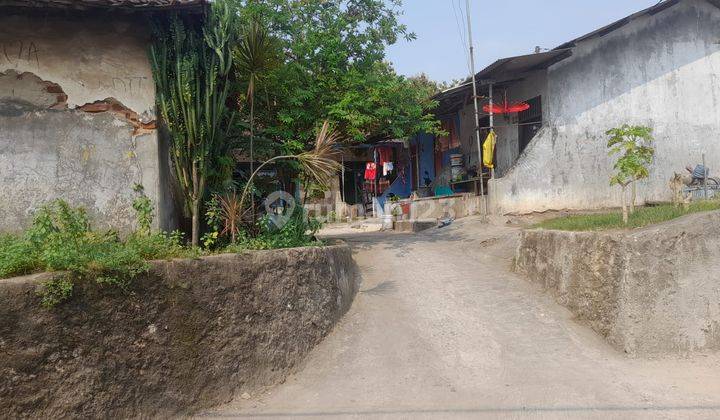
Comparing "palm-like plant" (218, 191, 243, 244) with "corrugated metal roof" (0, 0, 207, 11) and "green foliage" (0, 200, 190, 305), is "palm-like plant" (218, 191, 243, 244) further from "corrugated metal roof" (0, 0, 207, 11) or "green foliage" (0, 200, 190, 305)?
"corrugated metal roof" (0, 0, 207, 11)

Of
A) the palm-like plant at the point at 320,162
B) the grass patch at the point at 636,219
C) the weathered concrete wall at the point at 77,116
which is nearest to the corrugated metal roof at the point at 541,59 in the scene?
the grass patch at the point at 636,219

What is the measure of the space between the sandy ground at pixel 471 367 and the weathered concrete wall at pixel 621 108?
16.9ft

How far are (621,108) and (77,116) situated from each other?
468 inches

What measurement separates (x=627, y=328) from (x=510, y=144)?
28.1 feet

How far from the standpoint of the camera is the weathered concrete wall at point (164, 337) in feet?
16.1

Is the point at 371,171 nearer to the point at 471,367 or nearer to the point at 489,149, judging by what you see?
the point at 489,149

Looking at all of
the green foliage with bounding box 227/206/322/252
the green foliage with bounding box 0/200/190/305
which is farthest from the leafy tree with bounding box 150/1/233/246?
the green foliage with bounding box 0/200/190/305

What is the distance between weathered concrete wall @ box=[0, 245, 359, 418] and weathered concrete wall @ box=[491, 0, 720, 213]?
26.5 ft

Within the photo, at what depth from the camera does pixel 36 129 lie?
712cm

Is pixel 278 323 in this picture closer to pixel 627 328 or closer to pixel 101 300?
pixel 101 300

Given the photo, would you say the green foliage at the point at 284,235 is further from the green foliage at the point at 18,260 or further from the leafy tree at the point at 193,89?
the green foliage at the point at 18,260

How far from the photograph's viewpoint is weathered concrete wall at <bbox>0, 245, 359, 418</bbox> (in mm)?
4902

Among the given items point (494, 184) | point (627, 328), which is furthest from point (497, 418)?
point (494, 184)

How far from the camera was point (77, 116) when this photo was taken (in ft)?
23.8
